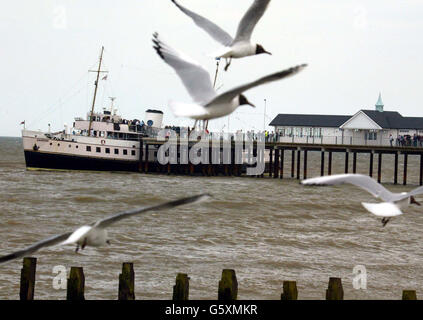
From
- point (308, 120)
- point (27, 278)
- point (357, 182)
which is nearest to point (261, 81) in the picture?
point (357, 182)

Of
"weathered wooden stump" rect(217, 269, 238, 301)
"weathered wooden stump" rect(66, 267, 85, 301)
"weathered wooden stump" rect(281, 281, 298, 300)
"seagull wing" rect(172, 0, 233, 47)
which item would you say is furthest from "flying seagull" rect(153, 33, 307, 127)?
"weathered wooden stump" rect(66, 267, 85, 301)

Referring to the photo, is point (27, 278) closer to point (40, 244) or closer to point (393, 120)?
point (40, 244)

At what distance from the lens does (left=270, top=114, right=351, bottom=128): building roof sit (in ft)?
367

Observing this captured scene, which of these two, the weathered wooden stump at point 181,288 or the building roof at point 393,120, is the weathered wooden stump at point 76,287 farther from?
the building roof at point 393,120

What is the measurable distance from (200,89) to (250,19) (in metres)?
0.70

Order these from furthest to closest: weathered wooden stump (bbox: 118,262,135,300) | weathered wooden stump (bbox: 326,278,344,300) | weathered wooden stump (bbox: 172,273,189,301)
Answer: weathered wooden stump (bbox: 118,262,135,300), weathered wooden stump (bbox: 172,273,189,301), weathered wooden stump (bbox: 326,278,344,300)

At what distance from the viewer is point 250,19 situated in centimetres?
618

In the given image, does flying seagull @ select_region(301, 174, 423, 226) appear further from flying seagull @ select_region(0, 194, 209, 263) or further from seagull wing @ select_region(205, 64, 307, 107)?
flying seagull @ select_region(0, 194, 209, 263)

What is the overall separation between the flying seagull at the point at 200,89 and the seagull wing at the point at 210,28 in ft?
0.98

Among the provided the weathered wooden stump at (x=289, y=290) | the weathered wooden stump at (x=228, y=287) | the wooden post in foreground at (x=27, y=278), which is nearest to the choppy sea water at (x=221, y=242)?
the wooden post in foreground at (x=27, y=278)

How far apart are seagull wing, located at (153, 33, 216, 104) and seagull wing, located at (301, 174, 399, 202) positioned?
1.26 m

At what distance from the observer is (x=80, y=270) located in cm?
1188

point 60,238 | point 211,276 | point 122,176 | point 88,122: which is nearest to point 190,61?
point 60,238
